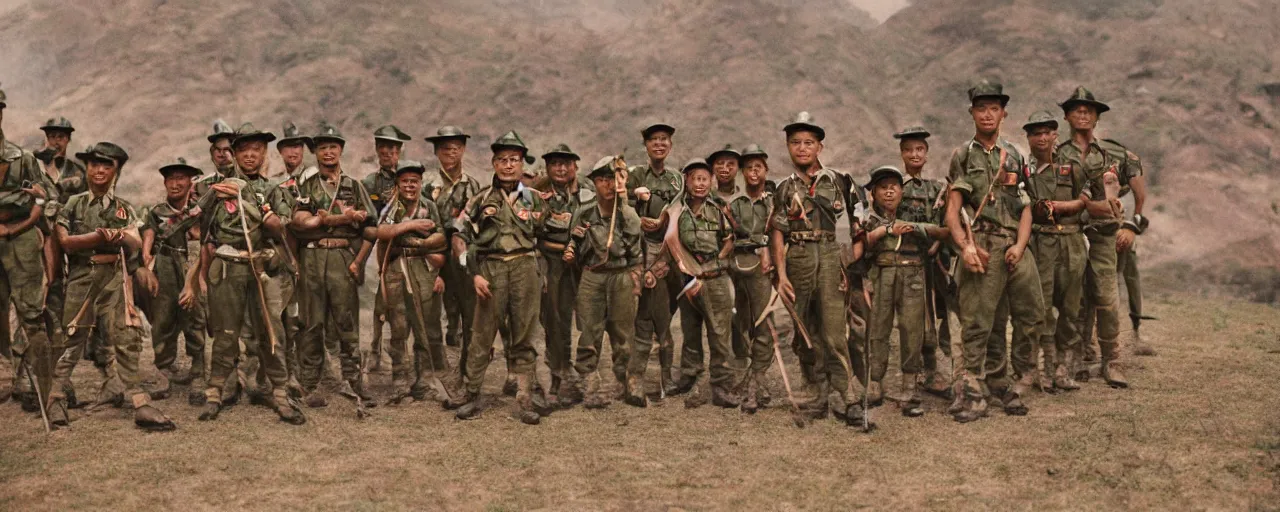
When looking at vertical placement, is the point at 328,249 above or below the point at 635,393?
above

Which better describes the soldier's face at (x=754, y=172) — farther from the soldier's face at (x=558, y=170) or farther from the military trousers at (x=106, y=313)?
the military trousers at (x=106, y=313)

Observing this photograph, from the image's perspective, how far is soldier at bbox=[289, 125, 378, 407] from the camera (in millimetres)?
7840

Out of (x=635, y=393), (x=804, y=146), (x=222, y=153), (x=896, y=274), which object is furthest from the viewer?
(x=222, y=153)

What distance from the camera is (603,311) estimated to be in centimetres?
800

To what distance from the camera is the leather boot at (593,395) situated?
26.5 feet

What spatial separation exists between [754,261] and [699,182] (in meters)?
0.86

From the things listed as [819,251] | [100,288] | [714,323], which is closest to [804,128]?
[819,251]

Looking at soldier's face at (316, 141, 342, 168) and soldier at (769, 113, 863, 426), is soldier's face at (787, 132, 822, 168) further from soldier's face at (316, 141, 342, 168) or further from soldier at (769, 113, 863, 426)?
soldier's face at (316, 141, 342, 168)

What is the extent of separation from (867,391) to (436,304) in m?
4.09

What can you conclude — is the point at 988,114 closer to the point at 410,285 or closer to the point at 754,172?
the point at 754,172

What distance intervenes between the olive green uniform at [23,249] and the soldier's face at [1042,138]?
27.9ft

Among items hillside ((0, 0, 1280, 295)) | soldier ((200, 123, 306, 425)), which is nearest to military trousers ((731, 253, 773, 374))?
soldier ((200, 123, 306, 425))

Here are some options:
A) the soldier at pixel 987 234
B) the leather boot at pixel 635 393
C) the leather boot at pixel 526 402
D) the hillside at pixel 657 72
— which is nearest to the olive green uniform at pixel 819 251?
the soldier at pixel 987 234

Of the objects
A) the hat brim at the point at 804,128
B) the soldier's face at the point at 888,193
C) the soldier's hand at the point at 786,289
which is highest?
the hat brim at the point at 804,128
